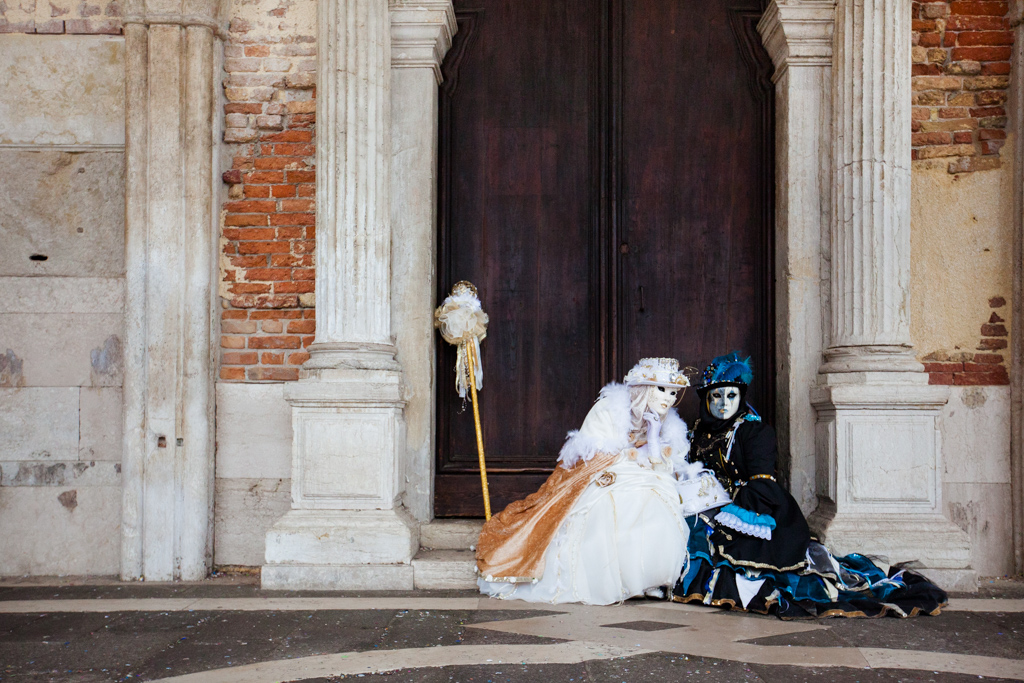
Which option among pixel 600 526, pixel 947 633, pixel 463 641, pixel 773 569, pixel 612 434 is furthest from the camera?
pixel 612 434

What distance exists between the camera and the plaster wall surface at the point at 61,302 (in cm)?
511

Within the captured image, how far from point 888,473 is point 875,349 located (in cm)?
70

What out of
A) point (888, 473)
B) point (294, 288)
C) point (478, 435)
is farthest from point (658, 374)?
point (294, 288)

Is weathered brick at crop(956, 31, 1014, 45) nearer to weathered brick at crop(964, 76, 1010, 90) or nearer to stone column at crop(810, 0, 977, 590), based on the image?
weathered brick at crop(964, 76, 1010, 90)

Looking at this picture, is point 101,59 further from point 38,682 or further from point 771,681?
point 771,681

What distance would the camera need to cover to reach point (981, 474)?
4.99 metres

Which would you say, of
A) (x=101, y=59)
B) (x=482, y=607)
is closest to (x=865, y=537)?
(x=482, y=607)

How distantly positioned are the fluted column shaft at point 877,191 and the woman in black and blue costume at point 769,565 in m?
0.87

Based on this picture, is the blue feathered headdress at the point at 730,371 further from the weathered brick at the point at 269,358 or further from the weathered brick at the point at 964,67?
the weathered brick at the point at 269,358

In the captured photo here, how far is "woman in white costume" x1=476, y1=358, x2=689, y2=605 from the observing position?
13.8ft

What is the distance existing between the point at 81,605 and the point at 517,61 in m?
4.14

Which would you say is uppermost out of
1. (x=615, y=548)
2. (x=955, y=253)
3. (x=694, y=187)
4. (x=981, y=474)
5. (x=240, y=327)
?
(x=694, y=187)

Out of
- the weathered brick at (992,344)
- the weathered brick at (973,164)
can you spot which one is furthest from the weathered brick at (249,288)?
→ the weathered brick at (992,344)

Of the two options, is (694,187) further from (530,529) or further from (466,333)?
(530,529)
